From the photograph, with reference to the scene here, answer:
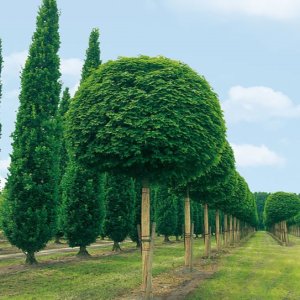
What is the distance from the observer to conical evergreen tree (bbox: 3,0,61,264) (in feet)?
73.7

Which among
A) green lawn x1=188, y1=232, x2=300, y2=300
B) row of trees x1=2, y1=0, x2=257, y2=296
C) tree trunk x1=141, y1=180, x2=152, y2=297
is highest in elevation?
row of trees x1=2, y1=0, x2=257, y2=296

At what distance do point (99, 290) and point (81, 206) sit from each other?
13385 millimetres

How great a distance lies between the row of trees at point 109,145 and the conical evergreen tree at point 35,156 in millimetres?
55

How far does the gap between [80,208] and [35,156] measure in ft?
19.2

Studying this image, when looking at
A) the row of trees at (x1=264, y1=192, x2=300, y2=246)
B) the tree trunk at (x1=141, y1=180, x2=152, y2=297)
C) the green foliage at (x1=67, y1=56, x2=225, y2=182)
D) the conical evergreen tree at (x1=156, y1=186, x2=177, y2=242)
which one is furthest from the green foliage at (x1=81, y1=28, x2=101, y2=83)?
the row of trees at (x1=264, y1=192, x2=300, y2=246)

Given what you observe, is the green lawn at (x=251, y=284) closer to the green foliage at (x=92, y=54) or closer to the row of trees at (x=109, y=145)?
the row of trees at (x=109, y=145)

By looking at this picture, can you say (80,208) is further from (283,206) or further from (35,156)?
(283,206)

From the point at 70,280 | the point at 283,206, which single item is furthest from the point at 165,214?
the point at 70,280

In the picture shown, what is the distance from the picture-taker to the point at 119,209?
1357 inches

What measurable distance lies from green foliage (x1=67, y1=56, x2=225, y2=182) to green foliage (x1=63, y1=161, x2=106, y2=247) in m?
14.4

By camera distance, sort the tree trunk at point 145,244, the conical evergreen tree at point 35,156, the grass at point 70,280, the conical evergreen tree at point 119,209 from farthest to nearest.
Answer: the conical evergreen tree at point 119,209 → the conical evergreen tree at point 35,156 → the grass at point 70,280 → the tree trunk at point 145,244

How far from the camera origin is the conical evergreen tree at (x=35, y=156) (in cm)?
2245

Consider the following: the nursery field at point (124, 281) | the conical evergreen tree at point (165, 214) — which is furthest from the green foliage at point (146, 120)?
the conical evergreen tree at point (165, 214)

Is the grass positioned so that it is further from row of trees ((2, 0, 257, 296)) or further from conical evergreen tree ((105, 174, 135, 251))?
conical evergreen tree ((105, 174, 135, 251))
